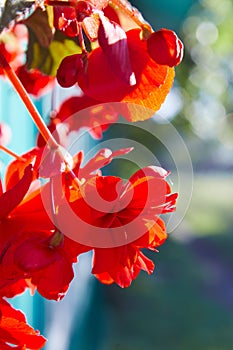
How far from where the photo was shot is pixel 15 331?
383mm

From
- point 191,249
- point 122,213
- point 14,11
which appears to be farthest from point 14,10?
point 191,249

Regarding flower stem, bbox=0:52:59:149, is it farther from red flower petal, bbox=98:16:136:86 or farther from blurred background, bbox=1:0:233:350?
blurred background, bbox=1:0:233:350

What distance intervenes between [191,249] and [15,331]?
9.49 feet

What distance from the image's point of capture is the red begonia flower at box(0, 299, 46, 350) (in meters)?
0.38

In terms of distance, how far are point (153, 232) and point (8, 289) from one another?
0.09m

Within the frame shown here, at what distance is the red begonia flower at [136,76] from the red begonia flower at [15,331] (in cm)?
13

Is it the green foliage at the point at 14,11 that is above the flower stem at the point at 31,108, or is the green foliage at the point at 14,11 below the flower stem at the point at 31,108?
above

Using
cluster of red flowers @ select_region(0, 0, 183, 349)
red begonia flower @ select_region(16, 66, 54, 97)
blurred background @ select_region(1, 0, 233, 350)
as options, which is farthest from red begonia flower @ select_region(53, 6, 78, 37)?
blurred background @ select_region(1, 0, 233, 350)

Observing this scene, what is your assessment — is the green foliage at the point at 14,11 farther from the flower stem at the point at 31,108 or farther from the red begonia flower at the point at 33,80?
the red begonia flower at the point at 33,80

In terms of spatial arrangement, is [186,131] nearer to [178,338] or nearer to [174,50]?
[178,338]

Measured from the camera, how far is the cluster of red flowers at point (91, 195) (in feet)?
1.12

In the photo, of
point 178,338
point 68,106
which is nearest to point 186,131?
point 178,338

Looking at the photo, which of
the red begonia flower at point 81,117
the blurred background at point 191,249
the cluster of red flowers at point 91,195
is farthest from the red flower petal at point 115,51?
the blurred background at point 191,249

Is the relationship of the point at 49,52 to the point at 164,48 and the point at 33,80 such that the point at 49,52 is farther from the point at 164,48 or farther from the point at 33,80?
the point at 164,48
